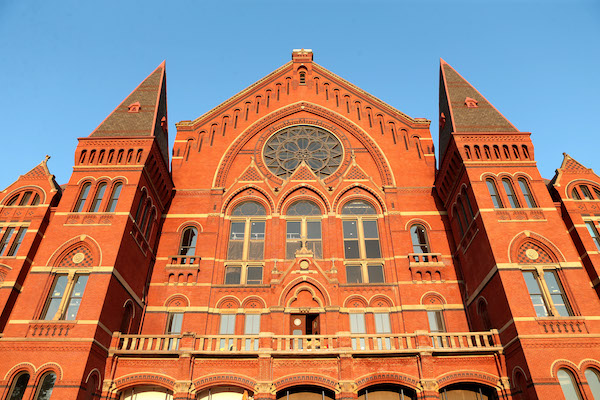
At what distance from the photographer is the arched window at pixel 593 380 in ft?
63.6

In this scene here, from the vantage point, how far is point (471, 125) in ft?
92.5

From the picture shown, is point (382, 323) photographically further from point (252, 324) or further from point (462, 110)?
point (462, 110)

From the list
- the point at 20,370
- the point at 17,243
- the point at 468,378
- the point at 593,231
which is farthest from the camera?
the point at 17,243

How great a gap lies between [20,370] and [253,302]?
39.4 ft

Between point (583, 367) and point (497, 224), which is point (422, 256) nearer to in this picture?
point (497, 224)

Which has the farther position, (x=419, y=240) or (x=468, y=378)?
(x=419, y=240)

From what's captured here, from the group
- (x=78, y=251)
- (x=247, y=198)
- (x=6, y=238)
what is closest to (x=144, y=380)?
(x=78, y=251)

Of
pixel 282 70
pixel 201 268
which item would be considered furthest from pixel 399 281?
pixel 282 70

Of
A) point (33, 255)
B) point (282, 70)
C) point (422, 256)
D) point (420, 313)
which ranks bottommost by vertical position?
point (420, 313)

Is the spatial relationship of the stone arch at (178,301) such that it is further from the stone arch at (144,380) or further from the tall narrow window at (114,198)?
the tall narrow window at (114,198)

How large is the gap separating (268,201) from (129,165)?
30.4 ft

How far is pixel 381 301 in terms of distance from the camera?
27125mm

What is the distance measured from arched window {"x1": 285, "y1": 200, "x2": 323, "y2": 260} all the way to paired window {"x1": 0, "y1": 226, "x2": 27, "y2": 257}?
15.2 meters

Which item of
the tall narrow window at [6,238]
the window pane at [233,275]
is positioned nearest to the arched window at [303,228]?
the window pane at [233,275]
